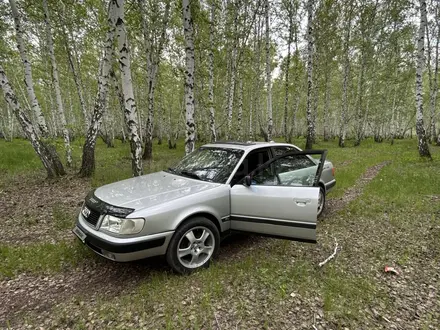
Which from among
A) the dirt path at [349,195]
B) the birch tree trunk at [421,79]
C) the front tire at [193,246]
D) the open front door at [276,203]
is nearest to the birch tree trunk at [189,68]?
the open front door at [276,203]

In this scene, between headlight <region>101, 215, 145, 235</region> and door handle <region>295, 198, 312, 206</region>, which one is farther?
door handle <region>295, 198, 312, 206</region>

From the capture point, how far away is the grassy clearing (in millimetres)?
2504

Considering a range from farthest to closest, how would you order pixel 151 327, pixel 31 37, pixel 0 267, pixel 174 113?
pixel 174 113
pixel 31 37
pixel 0 267
pixel 151 327

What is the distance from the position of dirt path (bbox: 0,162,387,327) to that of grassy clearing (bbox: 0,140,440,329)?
11cm

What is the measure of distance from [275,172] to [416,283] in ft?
7.94

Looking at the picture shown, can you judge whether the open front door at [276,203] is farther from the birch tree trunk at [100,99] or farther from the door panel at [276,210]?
the birch tree trunk at [100,99]

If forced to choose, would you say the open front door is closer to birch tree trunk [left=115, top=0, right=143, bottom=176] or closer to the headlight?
the headlight

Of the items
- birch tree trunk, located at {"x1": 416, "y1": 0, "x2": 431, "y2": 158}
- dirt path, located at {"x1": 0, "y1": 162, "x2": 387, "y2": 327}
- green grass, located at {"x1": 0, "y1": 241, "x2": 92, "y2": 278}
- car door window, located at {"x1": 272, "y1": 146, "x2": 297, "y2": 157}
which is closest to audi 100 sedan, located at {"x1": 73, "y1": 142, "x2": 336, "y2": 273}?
car door window, located at {"x1": 272, "y1": 146, "x2": 297, "y2": 157}

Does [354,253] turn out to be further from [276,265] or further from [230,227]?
[230,227]

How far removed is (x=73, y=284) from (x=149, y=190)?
1.57 meters

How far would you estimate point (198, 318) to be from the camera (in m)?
2.49

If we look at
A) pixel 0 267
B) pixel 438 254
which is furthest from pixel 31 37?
→ pixel 438 254

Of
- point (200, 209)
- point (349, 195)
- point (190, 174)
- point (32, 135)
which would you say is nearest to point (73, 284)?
point (200, 209)

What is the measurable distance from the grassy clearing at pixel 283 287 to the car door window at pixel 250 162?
1261 millimetres
